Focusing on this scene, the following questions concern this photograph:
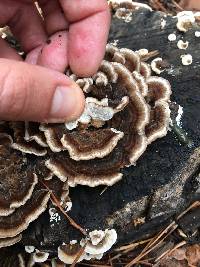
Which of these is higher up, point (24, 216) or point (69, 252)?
point (24, 216)

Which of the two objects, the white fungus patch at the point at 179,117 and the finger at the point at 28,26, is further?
the finger at the point at 28,26

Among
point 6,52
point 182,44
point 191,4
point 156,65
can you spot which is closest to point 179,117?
point 156,65

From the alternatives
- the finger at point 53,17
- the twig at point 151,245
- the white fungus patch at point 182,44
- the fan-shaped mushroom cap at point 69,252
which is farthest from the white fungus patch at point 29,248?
the white fungus patch at point 182,44

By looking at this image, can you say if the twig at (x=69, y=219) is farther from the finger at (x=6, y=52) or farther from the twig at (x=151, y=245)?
the finger at (x=6, y=52)

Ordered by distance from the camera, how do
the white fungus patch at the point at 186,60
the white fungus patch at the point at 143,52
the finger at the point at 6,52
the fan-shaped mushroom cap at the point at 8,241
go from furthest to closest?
the white fungus patch at the point at 143,52
the white fungus patch at the point at 186,60
the finger at the point at 6,52
the fan-shaped mushroom cap at the point at 8,241

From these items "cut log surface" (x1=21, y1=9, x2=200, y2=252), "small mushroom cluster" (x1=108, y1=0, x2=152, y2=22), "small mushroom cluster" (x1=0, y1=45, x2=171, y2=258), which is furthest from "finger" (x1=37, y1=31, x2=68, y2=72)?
"small mushroom cluster" (x1=108, y1=0, x2=152, y2=22)

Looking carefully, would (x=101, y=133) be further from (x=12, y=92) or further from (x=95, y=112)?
(x=12, y=92)
